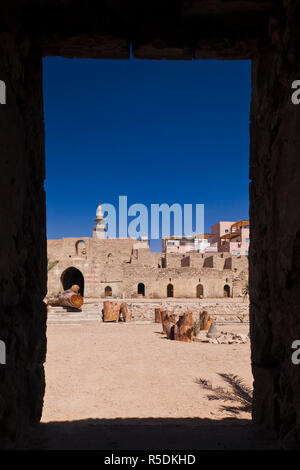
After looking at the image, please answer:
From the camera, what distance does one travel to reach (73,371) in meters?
6.56

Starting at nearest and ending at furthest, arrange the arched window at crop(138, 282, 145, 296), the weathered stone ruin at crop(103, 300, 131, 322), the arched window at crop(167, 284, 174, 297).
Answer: the weathered stone ruin at crop(103, 300, 131, 322)
the arched window at crop(167, 284, 174, 297)
the arched window at crop(138, 282, 145, 296)

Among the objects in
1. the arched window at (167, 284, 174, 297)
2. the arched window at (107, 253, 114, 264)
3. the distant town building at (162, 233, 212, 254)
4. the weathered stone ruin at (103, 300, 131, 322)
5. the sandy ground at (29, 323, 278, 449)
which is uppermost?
the distant town building at (162, 233, 212, 254)

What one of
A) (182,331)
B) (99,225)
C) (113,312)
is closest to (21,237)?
(182,331)

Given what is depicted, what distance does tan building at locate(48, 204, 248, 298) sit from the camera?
28062 mm

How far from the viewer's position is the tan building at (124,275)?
2806cm

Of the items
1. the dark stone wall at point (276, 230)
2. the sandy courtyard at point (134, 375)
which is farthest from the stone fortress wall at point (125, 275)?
the dark stone wall at point (276, 230)

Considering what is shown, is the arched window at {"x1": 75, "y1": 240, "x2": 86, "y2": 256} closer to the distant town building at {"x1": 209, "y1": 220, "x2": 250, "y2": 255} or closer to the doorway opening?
the doorway opening

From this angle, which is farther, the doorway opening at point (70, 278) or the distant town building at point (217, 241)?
the distant town building at point (217, 241)

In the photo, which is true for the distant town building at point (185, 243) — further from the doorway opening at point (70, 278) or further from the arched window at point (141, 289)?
the doorway opening at point (70, 278)

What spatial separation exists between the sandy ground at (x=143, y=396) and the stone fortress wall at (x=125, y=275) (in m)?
18.1

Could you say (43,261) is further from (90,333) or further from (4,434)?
(90,333)

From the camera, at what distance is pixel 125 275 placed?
1156 inches

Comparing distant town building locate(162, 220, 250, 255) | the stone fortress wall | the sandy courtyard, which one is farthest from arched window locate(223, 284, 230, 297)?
the sandy courtyard
